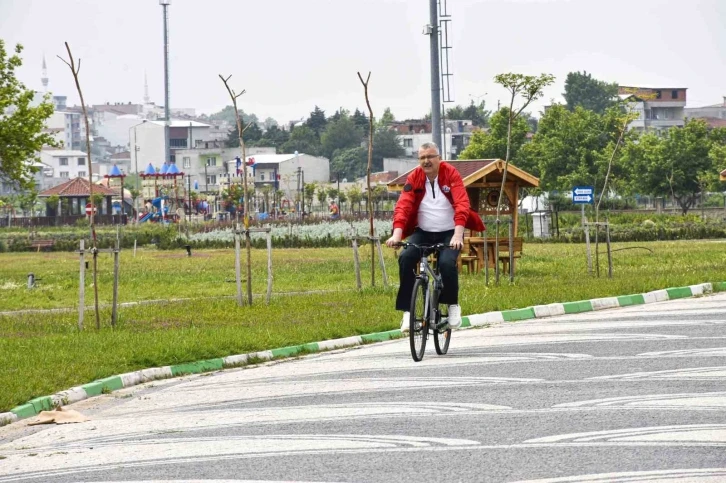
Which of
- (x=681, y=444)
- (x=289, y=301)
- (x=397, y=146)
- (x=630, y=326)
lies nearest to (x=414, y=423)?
(x=681, y=444)

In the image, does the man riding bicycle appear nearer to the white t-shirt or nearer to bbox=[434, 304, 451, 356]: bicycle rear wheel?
the white t-shirt

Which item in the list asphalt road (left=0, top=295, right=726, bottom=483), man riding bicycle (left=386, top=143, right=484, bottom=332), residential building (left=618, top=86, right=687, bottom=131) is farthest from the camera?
residential building (left=618, top=86, right=687, bottom=131)

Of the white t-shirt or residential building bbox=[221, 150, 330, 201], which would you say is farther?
residential building bbox=[221, 150, 330, 201]

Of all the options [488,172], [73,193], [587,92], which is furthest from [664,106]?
[488,172]

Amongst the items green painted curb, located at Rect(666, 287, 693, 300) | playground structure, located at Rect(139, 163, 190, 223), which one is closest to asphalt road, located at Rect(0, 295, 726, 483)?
green painted curb, located at Rect(666, 287, 693, 300)

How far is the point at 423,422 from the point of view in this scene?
30.5 feet

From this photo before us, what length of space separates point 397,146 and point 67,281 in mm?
148623

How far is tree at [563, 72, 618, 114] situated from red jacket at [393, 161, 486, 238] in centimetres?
18244

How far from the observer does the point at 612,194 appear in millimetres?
108312

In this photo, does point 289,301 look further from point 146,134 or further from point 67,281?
point 146,134

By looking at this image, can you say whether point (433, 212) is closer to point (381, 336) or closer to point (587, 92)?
point (381, 336)

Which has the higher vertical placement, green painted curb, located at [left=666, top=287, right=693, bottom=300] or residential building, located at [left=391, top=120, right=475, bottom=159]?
residential building, located at [left=391, top=120, right=475, bottom=159]

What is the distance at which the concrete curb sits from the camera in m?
12.3

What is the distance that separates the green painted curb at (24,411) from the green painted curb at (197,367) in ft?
9.16
